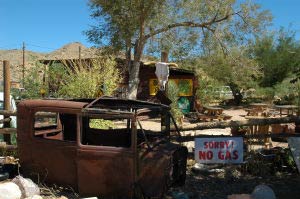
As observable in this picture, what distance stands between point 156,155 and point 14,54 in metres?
60.8

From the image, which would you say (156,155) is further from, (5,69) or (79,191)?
(5,69)

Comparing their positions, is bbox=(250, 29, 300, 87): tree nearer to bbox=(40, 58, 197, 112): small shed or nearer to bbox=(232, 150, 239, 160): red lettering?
bbox=(40, 58, 197, 112): small shed

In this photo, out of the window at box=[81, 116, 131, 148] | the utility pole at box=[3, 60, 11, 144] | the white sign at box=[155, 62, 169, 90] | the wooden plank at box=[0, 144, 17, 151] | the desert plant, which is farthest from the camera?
the desert plant

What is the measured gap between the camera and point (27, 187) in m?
6.20

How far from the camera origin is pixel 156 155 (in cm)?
600

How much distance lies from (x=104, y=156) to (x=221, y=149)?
2.51 metres

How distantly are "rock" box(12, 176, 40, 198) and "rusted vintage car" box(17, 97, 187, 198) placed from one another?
0.35 metres

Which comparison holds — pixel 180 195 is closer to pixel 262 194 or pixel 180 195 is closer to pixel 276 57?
pixel 262 194

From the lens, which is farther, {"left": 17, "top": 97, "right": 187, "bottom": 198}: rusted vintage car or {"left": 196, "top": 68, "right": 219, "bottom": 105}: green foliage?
{"left": 196, "top": 68, "right": 219, "bottom": 105}: green foliage

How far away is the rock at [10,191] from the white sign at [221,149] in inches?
130

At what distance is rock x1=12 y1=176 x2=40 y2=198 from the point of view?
616 centimetres

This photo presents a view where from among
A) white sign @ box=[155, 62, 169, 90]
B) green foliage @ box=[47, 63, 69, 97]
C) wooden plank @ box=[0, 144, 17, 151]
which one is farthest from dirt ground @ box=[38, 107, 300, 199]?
green foliage @ box=[47, 63, 69, 97]

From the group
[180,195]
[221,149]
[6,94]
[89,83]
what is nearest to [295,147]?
[221,149]

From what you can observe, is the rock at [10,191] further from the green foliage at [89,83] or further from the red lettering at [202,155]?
the green foliage at [89,83]
